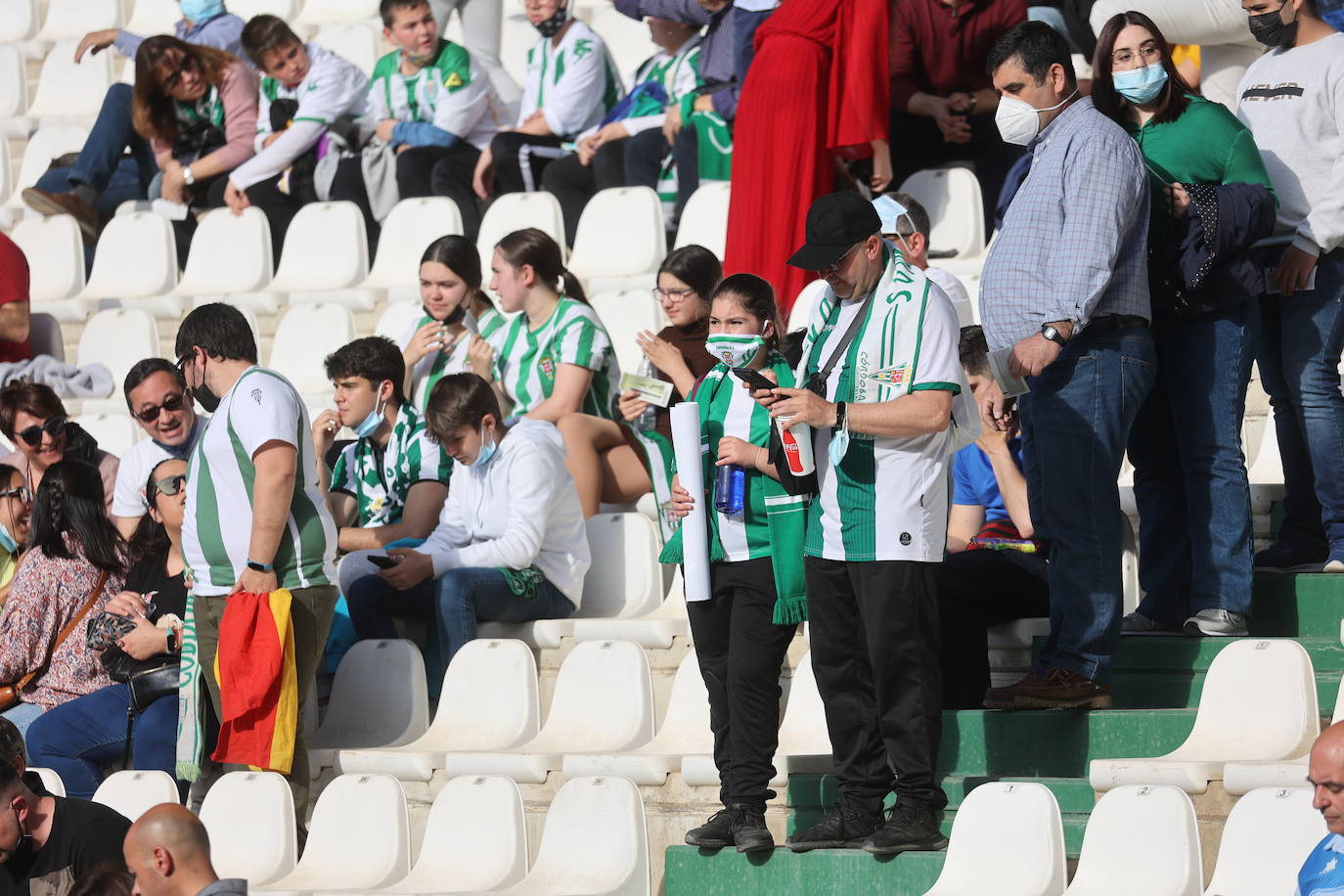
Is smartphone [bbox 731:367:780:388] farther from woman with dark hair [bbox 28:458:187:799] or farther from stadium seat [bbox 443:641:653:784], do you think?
woman with dark hair [bbox 28:458:187:799]

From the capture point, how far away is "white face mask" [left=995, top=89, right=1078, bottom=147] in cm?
455

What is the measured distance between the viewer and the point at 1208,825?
3963 mm

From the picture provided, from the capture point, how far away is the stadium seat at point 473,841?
459 cm

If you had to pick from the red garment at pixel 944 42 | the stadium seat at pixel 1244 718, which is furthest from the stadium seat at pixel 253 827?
the red garment at pixel 944 42

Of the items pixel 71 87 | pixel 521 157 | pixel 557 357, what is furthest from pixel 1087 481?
pixel 71 87

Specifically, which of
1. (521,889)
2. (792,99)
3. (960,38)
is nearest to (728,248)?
(792,99)

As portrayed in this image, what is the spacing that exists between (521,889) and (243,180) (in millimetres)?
4765

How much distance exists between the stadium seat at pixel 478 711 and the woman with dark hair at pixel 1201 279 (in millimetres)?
1691

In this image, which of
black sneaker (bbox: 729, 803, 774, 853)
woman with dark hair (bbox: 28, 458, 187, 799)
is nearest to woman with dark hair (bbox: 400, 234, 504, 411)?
woman with dark hair (bbox: 28, 458, 187, 799)

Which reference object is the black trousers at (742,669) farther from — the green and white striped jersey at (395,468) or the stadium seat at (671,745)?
the green and white striped jersey at (395,468)

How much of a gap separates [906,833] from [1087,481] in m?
0.90

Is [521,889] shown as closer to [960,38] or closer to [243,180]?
[960,38]

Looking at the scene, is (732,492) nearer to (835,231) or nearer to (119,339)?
(835,231)

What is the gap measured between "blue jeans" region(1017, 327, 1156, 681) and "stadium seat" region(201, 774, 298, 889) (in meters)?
1.83
